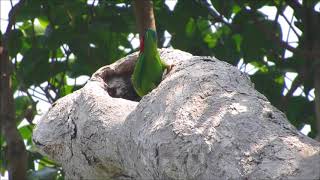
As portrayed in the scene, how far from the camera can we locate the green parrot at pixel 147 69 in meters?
2.46

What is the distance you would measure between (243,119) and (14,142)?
157 cm

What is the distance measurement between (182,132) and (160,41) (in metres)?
1.77

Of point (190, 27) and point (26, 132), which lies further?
point (26, 132)

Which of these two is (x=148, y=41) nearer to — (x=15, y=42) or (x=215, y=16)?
(x=215, y=16)

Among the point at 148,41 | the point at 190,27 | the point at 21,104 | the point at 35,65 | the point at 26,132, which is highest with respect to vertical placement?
the point at 148,41

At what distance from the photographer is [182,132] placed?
6.06ft

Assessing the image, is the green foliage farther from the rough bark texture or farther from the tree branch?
the rough bark texture

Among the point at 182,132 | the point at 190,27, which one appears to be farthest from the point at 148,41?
the point at 190,27

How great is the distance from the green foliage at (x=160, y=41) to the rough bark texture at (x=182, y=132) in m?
0.82

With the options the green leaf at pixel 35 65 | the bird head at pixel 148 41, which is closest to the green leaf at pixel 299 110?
the bird head at pixel 148 41

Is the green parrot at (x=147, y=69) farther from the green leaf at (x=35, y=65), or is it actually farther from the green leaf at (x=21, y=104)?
the green leaf at (x=21, y=104)

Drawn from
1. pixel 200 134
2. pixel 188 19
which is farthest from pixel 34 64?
pixel 200 134

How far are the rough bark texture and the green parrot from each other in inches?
1.7

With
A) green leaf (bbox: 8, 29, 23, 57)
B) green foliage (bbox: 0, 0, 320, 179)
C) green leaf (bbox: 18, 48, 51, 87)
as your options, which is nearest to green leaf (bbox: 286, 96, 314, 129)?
green foliage (bbox: 0, 0, 320, 179)
